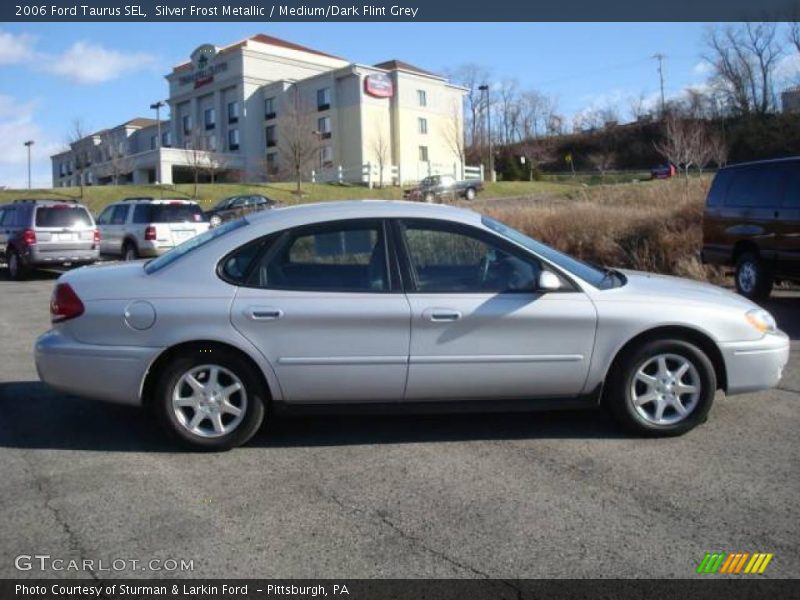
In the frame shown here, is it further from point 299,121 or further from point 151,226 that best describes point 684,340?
point 299,121

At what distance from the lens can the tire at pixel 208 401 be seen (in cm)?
475

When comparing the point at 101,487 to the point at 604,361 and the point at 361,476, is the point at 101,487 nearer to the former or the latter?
the point at 361,476

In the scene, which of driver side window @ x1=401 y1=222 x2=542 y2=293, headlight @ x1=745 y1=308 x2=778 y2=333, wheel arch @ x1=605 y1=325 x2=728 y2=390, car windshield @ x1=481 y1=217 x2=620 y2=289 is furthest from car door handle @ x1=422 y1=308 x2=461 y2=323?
headlight @ x1=745 y1=308 x2=778 y2=333

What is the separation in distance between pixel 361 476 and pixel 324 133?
61707 millimetres

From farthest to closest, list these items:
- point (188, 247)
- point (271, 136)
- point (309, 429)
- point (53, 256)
A: 1. point (271, 136)
2. point (53, 256)
3. point (309, 429)
4. point (188, 247)

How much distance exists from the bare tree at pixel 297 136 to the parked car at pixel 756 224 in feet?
144

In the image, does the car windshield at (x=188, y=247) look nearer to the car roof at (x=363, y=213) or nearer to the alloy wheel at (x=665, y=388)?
the car roof at (x=363, y=213)

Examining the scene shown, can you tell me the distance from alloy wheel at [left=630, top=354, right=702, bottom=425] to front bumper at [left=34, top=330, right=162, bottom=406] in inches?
122

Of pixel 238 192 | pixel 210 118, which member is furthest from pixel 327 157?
pixel 238 192

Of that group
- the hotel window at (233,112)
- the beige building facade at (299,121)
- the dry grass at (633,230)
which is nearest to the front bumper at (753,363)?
the dry grass at (633,230)

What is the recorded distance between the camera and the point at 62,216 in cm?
1661

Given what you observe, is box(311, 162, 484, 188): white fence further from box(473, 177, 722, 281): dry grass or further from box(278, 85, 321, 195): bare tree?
box(473, 177, 722, 281): dry grass

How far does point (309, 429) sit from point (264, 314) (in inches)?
40.7

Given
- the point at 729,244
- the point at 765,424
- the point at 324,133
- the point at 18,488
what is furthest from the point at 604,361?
the point at 324,133
